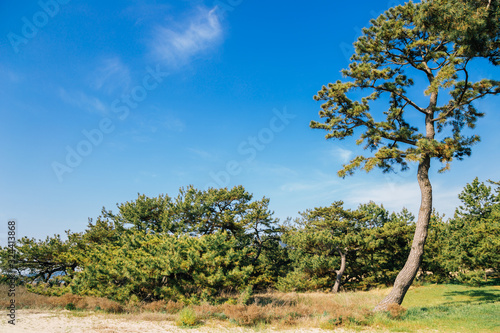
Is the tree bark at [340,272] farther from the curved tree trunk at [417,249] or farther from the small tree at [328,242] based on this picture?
the curved tree trunk at [417,249]

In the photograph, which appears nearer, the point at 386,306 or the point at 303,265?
the point at 386,306

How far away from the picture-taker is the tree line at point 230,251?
531 inches

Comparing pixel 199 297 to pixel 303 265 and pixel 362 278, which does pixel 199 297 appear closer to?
pixel 303 265

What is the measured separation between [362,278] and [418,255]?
2140 cm

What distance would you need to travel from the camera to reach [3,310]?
1243cm

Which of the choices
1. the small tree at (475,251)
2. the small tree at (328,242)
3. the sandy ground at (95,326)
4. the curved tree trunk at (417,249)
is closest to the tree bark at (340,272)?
the small tree at (328,242)

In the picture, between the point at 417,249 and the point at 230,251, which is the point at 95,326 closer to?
the point at 230,251

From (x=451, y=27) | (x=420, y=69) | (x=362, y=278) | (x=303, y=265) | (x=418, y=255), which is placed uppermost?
(x=420, y=69)

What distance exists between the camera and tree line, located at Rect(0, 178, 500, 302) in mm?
13500

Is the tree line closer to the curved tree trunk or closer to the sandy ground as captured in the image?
the sandy ground

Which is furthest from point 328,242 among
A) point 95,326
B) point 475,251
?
point 95,326

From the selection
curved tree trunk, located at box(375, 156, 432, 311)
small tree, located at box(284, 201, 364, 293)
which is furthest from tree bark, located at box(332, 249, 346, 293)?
curved tree trunk, located at box(375, 156, 432, 311)

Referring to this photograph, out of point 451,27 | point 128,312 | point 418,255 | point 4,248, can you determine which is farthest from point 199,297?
point 4,248

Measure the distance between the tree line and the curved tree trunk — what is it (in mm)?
6516
